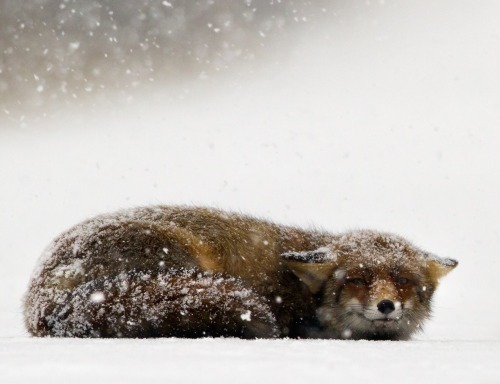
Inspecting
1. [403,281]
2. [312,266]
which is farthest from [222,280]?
[403,281]

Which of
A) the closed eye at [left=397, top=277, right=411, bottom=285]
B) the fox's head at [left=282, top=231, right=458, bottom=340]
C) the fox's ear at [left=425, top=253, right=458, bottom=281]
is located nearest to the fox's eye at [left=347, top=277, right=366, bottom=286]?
the fox's head at [left=282, top=231, right=458, bottom=340]

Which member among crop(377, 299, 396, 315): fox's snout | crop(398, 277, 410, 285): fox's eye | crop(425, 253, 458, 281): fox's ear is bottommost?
crop(377, 299, 396, 315): fox's snout

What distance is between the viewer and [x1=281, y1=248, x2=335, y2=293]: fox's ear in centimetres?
470

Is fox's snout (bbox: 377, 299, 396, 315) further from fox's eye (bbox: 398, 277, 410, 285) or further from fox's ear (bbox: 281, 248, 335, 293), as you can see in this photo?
fox's ear (bbox: 281, 248, 335, 293)

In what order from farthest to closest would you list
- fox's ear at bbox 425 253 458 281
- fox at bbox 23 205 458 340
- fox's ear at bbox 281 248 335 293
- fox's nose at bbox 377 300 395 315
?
fox's ear at bbox 425 253 458 281 < fox's ear at bbox 281 248 335 293 < fox's nose at bbox 377 300 395 315 < fox at bbox 23 205 458 340

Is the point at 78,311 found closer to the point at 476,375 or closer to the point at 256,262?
the point at 256,262

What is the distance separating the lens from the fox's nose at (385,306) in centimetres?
441

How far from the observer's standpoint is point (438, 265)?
5.07 metres

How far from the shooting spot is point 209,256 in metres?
4.57

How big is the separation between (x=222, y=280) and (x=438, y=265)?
2071 mm

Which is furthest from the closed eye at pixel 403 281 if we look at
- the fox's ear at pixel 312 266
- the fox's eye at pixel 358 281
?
the fox's ear at pixel 312 266

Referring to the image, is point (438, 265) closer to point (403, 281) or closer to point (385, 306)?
point (403, 281)

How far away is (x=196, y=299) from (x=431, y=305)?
2331 millimetres

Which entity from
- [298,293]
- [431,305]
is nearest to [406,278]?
[431,305]
